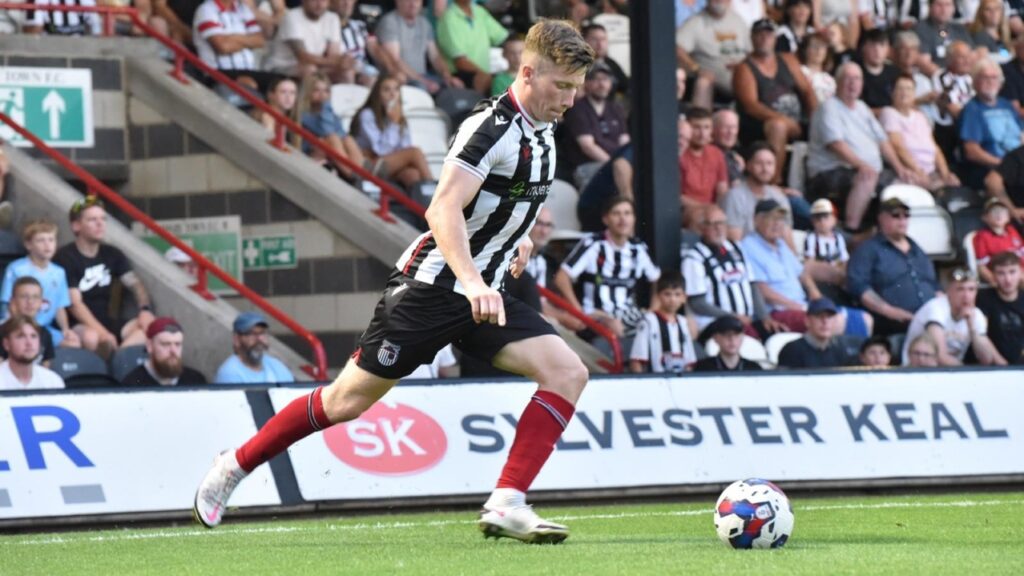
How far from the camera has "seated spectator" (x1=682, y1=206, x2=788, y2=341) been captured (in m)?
14.1

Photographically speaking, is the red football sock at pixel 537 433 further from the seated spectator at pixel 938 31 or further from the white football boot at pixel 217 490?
the seated spectator at pixel 938 31

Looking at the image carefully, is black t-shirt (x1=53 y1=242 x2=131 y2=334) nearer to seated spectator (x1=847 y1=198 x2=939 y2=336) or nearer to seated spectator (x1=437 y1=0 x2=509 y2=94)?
seated spectator (x1=437 y1=0 x2=509 y2=94)

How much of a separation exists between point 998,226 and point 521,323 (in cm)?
924

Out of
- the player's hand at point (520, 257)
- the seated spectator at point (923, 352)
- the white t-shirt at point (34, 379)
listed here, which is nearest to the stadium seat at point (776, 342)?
the seated spectator at point (923, 352)

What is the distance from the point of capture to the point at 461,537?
27.6 ft

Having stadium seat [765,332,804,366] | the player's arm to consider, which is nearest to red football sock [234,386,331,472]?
the player's arm

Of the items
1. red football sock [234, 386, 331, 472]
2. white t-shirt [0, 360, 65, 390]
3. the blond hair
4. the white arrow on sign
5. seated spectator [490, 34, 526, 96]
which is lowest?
white t-shirt [0, 360, 65, 390]

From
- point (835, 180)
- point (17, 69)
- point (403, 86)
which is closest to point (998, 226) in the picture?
point (835, 180)

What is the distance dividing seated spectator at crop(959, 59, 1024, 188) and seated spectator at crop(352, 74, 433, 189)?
214 inches

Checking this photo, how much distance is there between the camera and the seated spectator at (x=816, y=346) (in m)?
13.7

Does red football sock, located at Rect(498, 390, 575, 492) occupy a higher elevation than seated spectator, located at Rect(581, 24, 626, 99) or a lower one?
lower

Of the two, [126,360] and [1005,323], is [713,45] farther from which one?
[126,360]

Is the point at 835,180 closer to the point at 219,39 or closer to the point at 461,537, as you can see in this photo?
the point at 219,39

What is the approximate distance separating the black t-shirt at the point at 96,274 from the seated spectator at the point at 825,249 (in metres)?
5.58
